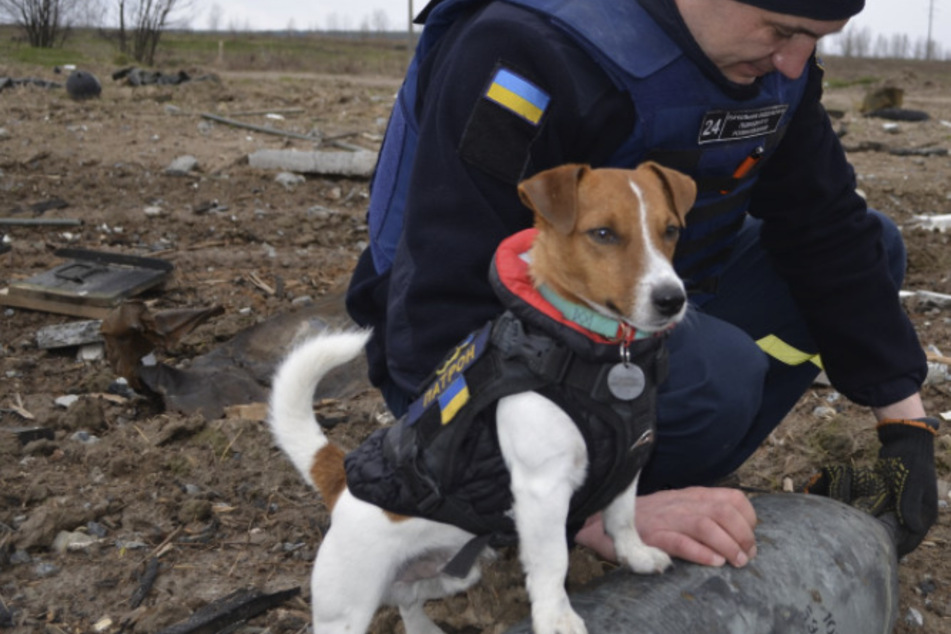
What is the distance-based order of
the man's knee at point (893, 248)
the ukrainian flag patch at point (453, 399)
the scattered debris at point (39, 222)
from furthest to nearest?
the scattered debris at point (39, 222) → the man's knee at point (893, 248) → the ukrainian flag patch at point (453, 399)

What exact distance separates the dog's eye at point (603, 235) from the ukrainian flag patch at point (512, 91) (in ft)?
1.18

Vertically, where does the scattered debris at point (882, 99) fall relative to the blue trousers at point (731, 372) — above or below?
above

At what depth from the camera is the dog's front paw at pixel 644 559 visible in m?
2.25

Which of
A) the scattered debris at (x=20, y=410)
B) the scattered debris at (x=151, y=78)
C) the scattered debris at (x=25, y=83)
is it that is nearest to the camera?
the scattered debris at (x=20, y=410)

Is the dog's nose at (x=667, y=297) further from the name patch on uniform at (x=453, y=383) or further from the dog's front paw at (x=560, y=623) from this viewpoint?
the dog's front paw at (x=560, y=623)

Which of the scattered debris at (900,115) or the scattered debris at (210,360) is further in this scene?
the scattered debris at (900,115)

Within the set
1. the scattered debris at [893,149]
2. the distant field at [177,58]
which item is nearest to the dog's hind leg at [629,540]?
the scattered debris at [893,149]

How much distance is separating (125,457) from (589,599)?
2.05 metres

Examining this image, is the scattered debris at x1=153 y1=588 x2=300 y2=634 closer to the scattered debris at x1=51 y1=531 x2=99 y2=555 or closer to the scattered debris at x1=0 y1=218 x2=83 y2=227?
the scattered debris at x1=51 y1=531 x2=99 y2=555

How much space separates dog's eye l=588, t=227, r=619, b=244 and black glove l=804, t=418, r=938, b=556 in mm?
1239

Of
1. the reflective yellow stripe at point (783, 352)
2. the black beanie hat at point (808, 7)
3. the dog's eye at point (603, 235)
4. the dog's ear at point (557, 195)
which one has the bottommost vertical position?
the reflective yellow stripe at point (783, 352)

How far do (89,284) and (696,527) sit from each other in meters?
3.93

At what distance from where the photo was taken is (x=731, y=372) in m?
2.57

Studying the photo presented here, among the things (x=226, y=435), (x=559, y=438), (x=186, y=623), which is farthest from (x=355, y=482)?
(x=226, y=435)
